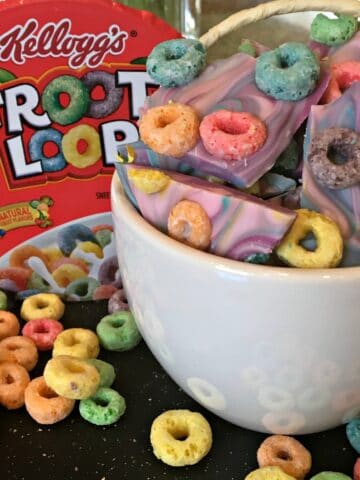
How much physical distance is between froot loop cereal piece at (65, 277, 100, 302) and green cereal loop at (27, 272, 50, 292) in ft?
0.06

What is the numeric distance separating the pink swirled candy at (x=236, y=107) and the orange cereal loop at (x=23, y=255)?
0.19 meters

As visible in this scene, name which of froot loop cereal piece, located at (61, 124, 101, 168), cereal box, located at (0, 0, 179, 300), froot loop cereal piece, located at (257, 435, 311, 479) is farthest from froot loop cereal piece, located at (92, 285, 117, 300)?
froot loop cereal piece, located at (257, 435, 311, 479)

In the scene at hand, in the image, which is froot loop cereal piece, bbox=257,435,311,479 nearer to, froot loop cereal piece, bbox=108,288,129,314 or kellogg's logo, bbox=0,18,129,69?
froot loop cereal piece, bbox=108,288,129,314

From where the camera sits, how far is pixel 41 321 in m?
0.58

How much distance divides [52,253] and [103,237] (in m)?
0.05

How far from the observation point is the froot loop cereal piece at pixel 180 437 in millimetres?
460

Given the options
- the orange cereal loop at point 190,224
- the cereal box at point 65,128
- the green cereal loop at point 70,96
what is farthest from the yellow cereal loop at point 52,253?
the orange cereal loop at point 190,224

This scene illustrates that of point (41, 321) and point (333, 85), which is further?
point (41, 321)

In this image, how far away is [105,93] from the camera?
59 centimetres

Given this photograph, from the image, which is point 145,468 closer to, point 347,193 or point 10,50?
point 347,193

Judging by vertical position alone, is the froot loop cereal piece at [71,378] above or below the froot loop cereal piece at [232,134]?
below

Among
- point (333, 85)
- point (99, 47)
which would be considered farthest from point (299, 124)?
point (99, 47)

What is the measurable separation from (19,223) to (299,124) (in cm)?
27

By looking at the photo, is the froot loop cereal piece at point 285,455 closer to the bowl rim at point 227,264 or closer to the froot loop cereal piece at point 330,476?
the froot loop cereal piece at point 330,476
